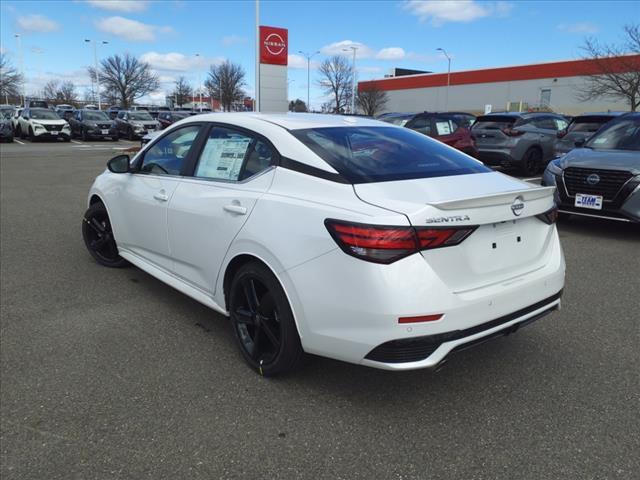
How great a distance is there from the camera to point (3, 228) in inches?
278

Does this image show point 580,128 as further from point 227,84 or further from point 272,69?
point 227,84

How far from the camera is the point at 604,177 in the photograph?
21.4 feet

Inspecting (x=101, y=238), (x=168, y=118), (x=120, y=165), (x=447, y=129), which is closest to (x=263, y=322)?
(x=120, y=165)

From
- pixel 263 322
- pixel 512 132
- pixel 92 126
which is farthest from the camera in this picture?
pixel 92 126

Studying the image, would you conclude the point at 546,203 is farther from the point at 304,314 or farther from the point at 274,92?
the point at 274,92

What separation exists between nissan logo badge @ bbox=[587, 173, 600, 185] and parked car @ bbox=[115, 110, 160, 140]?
2602cm

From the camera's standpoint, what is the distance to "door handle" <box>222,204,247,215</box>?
3.07m

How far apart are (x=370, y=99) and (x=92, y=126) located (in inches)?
1844

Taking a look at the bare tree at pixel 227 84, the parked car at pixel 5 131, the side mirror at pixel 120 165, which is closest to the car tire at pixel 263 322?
the side mirror at pixel 120 165

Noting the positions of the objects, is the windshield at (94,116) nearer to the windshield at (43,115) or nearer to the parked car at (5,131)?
the windshield at (43,115)

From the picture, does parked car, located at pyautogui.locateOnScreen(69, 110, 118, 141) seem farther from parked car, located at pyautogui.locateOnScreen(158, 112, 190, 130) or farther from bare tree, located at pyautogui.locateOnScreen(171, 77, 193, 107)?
bare tree, located at pyautogui.locateOnScreen(171, 77, 193, 107)

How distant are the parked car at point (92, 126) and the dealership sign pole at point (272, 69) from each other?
10884 mm

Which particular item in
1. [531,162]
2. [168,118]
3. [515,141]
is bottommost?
[531,162]

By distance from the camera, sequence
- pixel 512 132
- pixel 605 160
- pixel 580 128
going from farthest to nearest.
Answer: pixel 512 132, pixel 580 128, pixel 605 160
